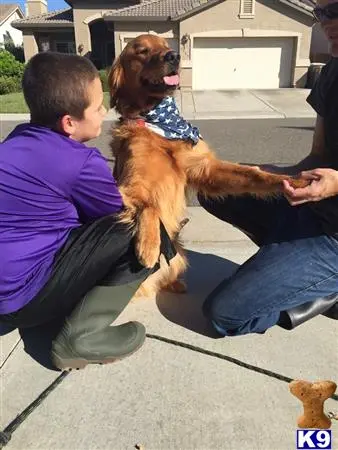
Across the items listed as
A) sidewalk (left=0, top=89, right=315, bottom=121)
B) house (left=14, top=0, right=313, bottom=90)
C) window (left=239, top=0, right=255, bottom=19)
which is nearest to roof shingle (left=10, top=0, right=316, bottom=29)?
house (left=14, top=0, right=313, bottom=90)

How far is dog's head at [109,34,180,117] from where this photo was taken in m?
3.00

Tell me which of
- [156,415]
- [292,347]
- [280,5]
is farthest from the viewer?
[280,5]

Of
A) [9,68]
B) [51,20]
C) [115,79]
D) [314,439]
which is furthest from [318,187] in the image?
[51,20]

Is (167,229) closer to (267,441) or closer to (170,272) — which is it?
(170,272)

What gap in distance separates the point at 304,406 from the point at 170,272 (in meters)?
1.24

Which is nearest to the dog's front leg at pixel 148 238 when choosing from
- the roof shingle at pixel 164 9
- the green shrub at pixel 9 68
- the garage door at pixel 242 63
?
the garage door at pixel 242 63

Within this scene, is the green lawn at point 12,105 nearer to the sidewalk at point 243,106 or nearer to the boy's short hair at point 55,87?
the sidewalk at point 243,106

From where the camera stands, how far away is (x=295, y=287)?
259 centimetres

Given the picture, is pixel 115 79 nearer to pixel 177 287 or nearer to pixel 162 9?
pixel 177 287

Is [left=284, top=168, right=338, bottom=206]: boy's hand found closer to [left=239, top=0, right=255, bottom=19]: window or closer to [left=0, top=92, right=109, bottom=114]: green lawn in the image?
[left=0, top=92, right=109, bottom=114]: green lawn

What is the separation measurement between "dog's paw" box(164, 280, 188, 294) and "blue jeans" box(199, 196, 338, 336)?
0.50 metres

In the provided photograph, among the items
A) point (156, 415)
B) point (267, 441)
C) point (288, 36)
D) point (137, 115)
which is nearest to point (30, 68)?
point (137, 115)

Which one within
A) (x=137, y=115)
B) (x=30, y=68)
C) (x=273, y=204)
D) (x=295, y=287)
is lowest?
(x=295, y=287)

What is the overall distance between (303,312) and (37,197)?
1627 millimetres
